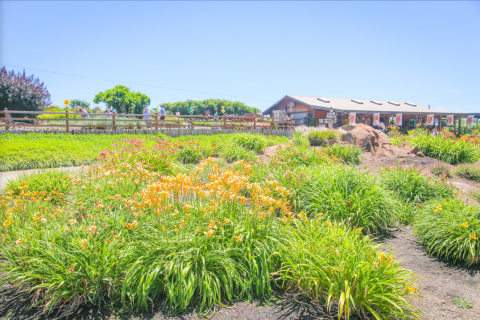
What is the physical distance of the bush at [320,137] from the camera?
13.5 meters

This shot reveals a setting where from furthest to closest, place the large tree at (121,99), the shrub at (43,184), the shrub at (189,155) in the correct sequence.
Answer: the large tree at (121,99)
the shrub at (189,155)
the shrub at (43,184)

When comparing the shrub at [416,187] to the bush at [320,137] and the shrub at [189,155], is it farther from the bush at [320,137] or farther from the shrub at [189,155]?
the bush at [320,137]

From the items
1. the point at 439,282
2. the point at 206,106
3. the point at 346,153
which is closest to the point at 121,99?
the point at 206,106

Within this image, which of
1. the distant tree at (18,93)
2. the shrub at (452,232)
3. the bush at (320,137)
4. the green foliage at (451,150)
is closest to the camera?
the shrub at (452,232)

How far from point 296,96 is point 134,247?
31862 mm

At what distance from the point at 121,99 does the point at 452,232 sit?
199 ft

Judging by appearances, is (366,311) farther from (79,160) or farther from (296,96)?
(296,96)

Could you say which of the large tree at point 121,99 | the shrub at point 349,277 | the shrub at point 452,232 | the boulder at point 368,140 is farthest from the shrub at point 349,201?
the large tree at point 121,99

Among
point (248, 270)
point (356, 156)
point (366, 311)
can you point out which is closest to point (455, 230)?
point (366, 311)

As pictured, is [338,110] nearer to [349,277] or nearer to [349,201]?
[349,201]

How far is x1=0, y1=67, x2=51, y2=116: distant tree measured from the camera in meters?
24.5

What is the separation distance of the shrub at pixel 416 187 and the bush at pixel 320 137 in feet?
23.4

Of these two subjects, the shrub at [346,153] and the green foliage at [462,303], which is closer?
the green foliage at [462,303]

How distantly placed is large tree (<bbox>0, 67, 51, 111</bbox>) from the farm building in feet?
79.4
